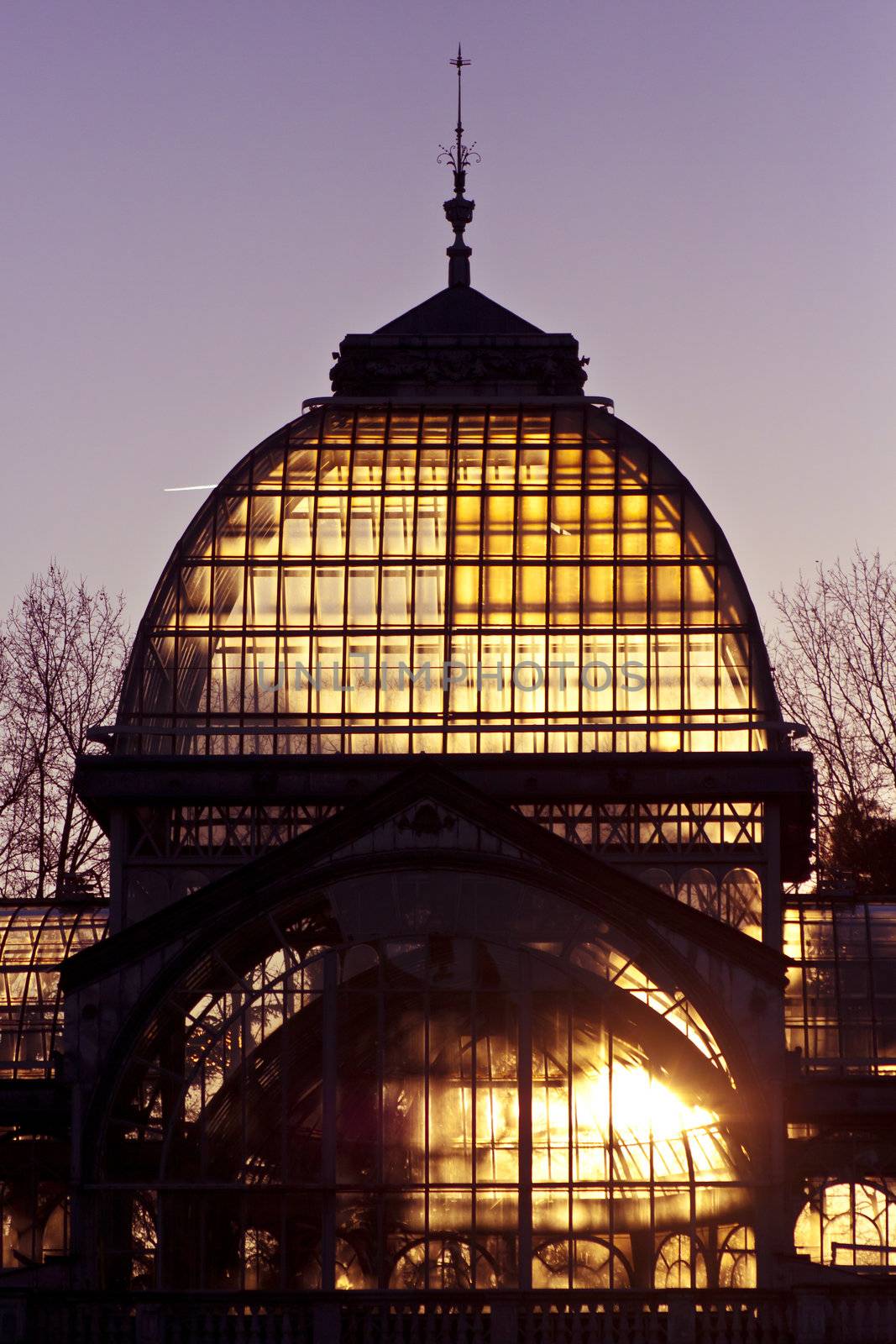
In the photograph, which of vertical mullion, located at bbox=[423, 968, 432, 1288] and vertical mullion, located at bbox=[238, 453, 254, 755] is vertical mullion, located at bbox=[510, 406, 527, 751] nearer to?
vertical mullion, located at bbox=[238, 453, 254, 755]

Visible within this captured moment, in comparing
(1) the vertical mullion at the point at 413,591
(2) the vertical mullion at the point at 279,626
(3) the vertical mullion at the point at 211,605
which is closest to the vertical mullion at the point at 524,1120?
(1) the vertical mullion at the point at 413,591

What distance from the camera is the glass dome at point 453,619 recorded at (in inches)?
2159

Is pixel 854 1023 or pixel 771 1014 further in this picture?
pixel 854 1023

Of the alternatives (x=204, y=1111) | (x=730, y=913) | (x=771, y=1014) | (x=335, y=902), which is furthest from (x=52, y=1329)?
(x=730, y=913)

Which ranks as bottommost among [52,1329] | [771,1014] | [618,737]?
[52,1329]

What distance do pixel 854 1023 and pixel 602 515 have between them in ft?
39.5

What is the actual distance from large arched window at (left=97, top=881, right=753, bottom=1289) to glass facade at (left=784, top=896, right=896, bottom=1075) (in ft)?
21.2

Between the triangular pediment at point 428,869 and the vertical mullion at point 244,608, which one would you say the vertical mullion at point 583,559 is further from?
the triangular pediment at point 428,869

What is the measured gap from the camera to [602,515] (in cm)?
5631

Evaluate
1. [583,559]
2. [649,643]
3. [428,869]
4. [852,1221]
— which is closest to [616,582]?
[583,559]

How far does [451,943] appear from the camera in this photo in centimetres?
4791

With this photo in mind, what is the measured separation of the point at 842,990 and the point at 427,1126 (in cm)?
1143

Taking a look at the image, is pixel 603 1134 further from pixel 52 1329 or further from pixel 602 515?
pixel 602 515

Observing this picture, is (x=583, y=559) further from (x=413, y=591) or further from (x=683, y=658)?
(x=413, y=591)
